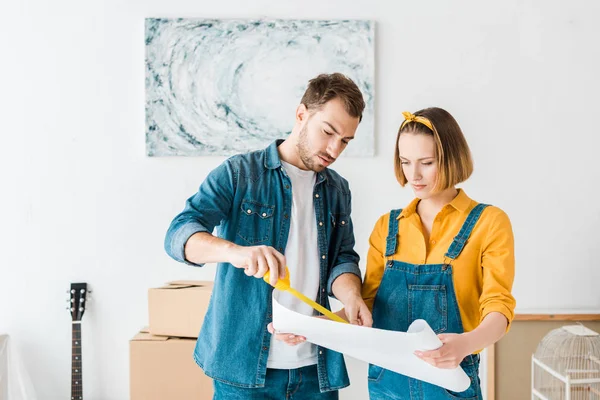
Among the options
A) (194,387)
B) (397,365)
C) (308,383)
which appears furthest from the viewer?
(194,387)

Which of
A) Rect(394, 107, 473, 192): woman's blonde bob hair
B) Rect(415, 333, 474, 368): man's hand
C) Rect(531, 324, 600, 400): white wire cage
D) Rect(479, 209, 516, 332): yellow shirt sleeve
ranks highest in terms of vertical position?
Rect(394, 107, 473, 192): woman's blonde bob hair

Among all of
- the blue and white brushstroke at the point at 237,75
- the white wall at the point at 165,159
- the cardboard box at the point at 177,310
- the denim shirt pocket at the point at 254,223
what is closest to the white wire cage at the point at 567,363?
the white wall at the point at 165,159

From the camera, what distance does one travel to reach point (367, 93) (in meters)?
2.73

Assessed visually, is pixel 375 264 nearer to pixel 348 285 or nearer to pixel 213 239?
pixel 348 285

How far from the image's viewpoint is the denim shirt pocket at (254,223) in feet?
4.95

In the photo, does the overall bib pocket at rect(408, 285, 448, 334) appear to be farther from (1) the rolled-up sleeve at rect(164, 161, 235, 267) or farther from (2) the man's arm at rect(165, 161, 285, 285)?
(1) the rolled-up sleeve at rect(164, 161, 235, 267)

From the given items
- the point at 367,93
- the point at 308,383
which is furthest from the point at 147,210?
the point at 308,383

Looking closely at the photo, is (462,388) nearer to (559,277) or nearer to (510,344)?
(510,344)

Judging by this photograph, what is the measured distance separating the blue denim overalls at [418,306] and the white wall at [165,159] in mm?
1309

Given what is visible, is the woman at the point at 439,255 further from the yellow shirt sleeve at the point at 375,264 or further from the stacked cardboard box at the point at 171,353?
the stacked cardboard box at the point at 171,353

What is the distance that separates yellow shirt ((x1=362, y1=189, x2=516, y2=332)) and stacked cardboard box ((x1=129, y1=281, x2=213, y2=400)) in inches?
43.5

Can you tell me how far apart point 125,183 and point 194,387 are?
951 millimetres

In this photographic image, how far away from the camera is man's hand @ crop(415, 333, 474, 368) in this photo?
1.14m

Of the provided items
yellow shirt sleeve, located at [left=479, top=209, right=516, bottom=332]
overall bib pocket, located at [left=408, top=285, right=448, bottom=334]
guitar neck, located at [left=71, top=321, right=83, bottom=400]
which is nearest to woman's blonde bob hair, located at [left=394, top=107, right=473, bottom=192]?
yellow shirt sleeve, located at [left=479, top=209, right=516, bottom=332]
